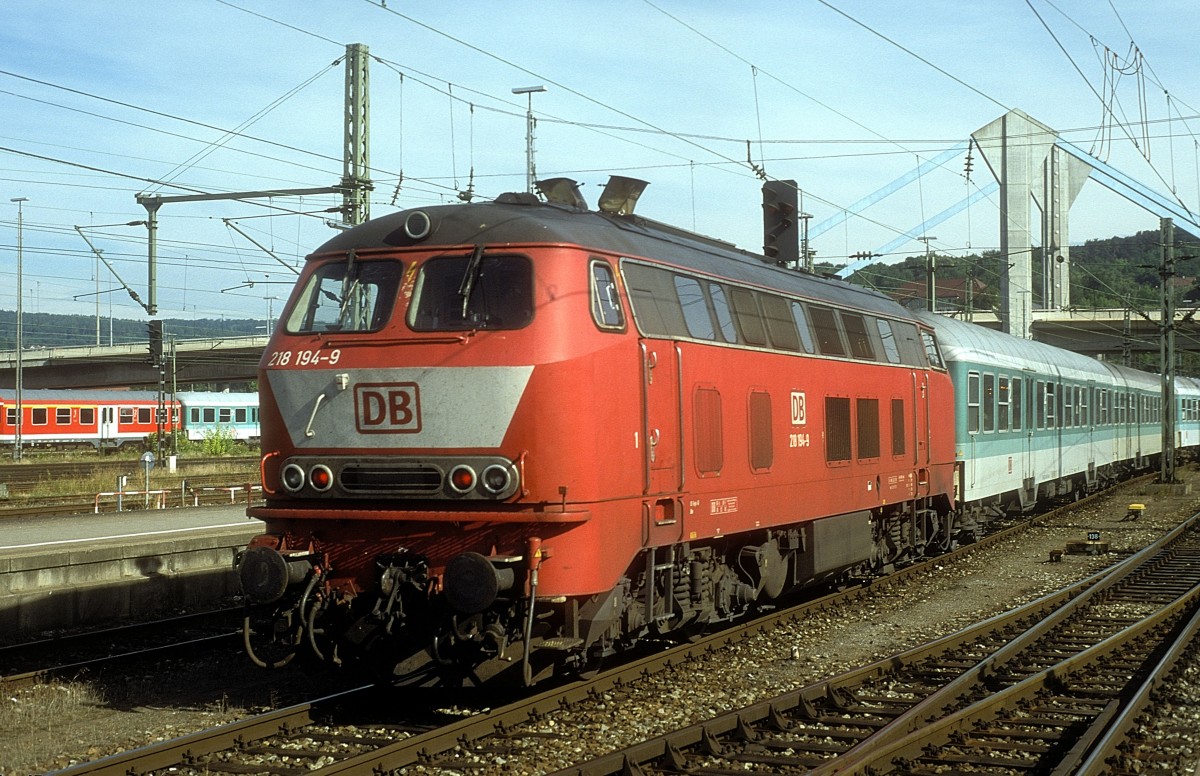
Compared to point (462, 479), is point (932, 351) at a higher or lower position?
higher

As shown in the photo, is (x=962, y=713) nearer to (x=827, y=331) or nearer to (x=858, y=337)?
(x=827, y=331)

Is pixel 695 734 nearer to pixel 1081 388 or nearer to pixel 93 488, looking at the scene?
pixel 1081 388

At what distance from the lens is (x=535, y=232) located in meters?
9.34

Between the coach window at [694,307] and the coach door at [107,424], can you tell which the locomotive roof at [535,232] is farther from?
the coach door at [107,424]

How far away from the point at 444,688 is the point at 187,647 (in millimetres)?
3850

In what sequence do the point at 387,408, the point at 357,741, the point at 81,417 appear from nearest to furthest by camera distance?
the point at 357,741, the point at 387,408, the point at 81,417

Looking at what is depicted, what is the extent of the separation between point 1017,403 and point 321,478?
18445 mm

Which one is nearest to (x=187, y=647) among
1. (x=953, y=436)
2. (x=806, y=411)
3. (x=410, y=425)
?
(x=410, y=425)

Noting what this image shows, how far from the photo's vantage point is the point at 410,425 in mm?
9023

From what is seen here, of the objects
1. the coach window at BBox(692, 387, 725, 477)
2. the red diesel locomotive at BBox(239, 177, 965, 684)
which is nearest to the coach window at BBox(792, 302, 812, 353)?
the red diesel locomotive at BBox(239, 177, 965, 684)

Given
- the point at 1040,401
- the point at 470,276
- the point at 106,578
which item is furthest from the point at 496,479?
the point at 1040,401

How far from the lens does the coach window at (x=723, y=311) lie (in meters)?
11.2

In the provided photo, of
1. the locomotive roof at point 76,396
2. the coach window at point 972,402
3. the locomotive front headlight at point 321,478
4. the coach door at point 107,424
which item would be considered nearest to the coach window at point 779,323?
the locomotive front headlight at point 321,478

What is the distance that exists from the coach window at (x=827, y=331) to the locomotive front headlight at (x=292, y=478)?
252 inches
